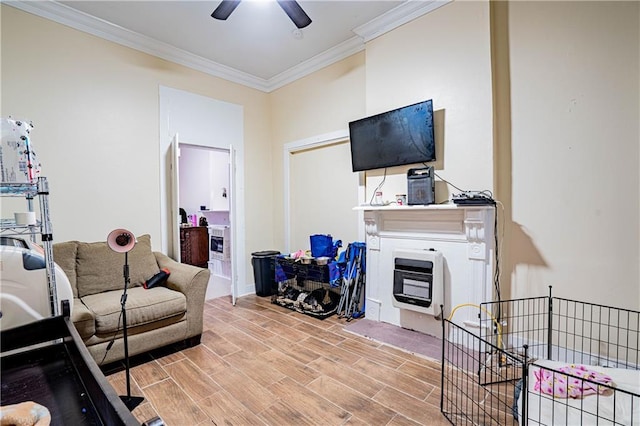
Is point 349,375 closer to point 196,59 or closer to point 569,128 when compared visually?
point 569,128

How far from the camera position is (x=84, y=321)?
2.13 metres

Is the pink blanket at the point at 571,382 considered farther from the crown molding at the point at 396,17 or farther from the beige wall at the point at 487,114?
the crown molding at the point at 396,17

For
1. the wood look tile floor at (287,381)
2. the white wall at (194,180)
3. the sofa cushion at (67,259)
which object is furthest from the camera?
the white wall at (194,180)

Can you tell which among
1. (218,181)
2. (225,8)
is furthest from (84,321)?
(218,181)

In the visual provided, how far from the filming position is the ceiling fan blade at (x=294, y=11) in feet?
7.61

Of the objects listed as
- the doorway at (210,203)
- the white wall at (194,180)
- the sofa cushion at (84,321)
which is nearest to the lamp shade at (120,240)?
the sofa cushion at (84,321)

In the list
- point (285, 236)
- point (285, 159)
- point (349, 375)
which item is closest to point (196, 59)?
point (285, 159)

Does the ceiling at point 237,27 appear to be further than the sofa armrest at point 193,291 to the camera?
Yes

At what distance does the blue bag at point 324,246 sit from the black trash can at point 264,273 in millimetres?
752

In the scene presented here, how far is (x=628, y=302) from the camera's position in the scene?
6.86ft

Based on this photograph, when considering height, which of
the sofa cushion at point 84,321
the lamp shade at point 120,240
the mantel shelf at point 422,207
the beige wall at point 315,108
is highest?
the beige wall at point 315,108

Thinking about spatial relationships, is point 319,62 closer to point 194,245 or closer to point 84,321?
point 84,321

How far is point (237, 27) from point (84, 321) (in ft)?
10.1

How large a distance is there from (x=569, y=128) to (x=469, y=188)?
795mm
